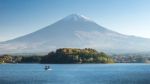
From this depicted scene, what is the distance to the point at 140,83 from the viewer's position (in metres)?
52.9

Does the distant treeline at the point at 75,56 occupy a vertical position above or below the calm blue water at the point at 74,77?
above

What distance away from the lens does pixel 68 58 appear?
114m

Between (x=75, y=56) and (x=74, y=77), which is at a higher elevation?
(x=75, y=56)

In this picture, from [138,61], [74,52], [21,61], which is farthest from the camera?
[138,61]

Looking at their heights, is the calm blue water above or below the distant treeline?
below

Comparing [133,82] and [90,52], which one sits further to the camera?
[90,52]

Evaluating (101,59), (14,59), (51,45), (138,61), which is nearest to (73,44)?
(51,45)

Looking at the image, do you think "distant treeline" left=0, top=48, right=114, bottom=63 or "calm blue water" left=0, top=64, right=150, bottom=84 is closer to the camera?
"calm blue water" left=0, top=64, right=150, bottom=84

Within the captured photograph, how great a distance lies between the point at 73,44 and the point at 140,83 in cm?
13881

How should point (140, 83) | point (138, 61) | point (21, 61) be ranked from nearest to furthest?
1. point (140, 83)
2. point (21, 61)
3. point (138, 61)

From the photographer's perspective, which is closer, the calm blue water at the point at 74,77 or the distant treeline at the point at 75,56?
the calm blue water at the point at 74,77

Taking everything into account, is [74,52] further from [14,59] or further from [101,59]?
[14,59]

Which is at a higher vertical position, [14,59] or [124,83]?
[14,59]

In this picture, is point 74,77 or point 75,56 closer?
point 74,77
